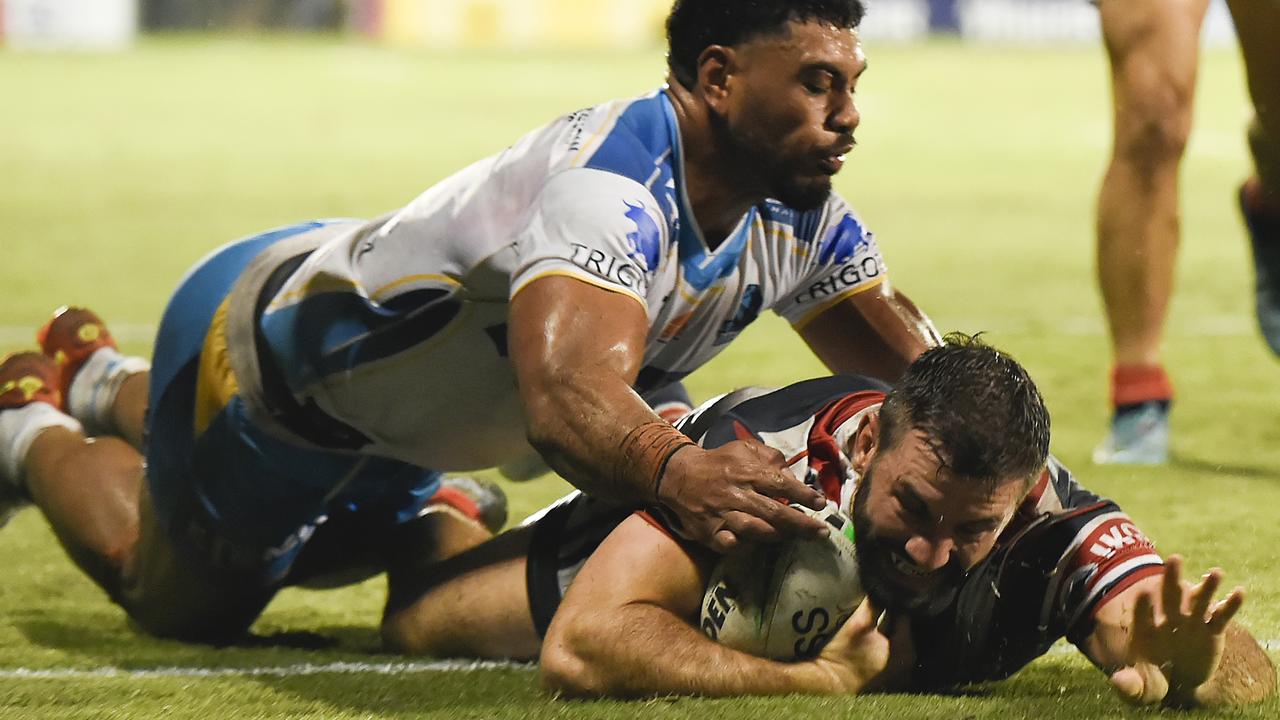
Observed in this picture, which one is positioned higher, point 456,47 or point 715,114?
point 715,114

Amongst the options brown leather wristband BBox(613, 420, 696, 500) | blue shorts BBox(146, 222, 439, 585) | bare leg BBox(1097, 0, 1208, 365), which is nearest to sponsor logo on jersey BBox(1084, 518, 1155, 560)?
brown leather wristband BBox(613, 420, 696, 500)

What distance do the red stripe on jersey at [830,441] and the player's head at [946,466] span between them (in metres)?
A: 0.10

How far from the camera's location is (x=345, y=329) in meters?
3.84

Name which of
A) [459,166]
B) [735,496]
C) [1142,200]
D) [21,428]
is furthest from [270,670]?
[459,166]

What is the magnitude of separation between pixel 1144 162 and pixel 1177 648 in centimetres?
265

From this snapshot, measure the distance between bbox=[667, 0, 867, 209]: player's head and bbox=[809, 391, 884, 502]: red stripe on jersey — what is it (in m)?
0.38

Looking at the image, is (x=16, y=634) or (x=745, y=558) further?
(x=16, y=634)

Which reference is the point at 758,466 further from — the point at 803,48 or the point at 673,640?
the point at 803,48

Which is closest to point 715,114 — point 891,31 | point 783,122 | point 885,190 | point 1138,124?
point 783,122

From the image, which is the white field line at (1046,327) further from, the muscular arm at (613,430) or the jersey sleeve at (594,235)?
the muscular arm at (613,430)

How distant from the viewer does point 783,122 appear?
3602 millimetres

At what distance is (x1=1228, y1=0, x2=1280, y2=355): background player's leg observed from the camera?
6.02 m

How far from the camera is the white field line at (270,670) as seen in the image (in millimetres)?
3629

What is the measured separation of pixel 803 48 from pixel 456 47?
25.4 metres
